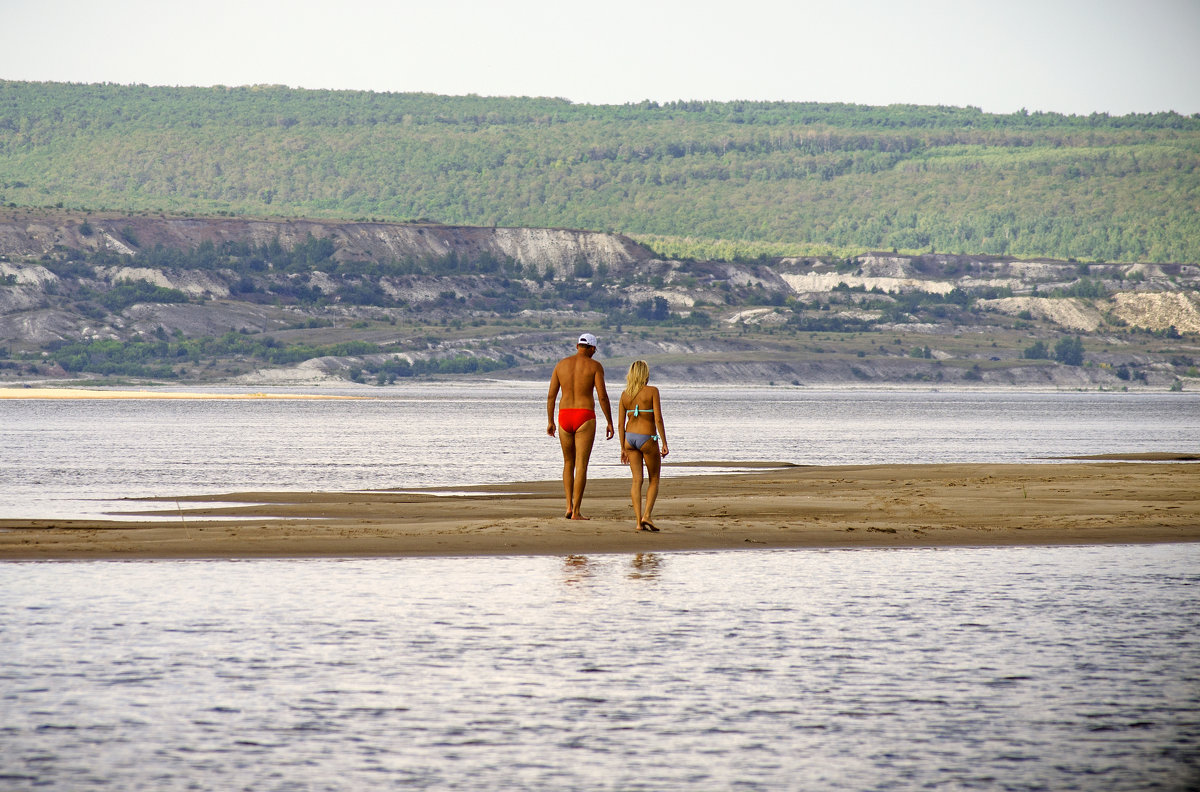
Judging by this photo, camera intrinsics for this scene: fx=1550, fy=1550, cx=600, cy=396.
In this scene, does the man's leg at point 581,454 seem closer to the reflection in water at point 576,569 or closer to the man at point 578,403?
the man at point 578,403

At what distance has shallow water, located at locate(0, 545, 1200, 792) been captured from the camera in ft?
29.4

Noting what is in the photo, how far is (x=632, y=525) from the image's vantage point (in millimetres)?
21156

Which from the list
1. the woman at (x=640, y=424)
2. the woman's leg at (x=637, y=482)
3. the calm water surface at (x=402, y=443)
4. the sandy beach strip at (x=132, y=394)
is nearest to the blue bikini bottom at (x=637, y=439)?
the woman at (x=640, y=424)

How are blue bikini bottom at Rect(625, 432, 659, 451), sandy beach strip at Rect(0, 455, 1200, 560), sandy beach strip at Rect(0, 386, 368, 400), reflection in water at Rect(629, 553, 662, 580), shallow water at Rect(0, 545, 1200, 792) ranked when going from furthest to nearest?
1. sandy beach strip at Rect(0, 386, 368, 400)
2. blue bikini bottom at Rect(625, 432, 659, 451)
3. sandy beach strip at Rect(0, 455, 1200, 560)
4. reflection in water at Rect(629, 553, 662, 580)
5. shallow water at Rect(0, 545, 1200, 792)

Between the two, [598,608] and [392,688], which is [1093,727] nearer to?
[392,688]

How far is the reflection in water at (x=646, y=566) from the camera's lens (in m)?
17.1

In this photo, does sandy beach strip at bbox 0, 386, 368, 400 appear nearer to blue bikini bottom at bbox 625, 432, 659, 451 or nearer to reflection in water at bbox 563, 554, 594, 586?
blue bikini bottom at bbox 625, 432, 659, 451

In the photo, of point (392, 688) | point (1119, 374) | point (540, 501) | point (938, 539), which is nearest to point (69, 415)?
point (540, 501)

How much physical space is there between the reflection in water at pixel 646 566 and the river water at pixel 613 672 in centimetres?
9

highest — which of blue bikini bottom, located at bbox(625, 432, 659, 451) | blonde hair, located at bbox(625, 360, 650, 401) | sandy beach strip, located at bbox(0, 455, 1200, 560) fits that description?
blonde hair, located at bbox(625, 360, 650, 401)

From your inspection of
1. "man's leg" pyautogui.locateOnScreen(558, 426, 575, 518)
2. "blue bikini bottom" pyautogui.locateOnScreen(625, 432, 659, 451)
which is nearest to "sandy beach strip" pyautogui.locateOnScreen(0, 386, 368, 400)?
"man's leg" pyautogui.locateOnScreen(558, 426, 575, 518)

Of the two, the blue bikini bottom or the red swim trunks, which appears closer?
the blue bikini bottom

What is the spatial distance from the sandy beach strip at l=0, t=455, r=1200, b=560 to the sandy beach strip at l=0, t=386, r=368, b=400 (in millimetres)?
111203

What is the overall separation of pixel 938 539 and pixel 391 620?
9976mm
